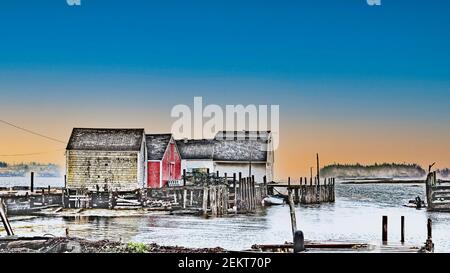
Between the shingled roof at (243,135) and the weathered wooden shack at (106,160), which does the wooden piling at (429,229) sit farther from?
the weathered wooden shack at (106,160)

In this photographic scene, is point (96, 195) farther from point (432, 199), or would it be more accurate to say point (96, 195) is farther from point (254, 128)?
point (432, 199)

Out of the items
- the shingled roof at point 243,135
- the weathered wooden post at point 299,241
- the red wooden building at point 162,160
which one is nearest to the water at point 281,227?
the weathered wooden post at point 299,241

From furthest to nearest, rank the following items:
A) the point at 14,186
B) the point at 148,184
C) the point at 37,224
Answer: the point at 148,184 → the point at 37,224 → the point at 14,186

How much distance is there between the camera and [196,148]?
290 inches

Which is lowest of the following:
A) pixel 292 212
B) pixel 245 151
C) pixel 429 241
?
pixel 429 241

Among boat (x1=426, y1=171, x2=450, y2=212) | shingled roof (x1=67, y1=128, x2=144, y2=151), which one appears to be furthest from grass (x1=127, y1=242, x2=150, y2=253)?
boat (x1=426, y1=171, x2=450, y2=212)

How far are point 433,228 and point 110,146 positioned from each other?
319 cm

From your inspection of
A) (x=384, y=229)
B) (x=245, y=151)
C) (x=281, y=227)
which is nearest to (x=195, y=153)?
(x=245, y=151)

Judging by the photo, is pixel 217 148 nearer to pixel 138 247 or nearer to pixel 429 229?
pixel 138 247

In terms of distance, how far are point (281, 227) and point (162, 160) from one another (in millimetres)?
1596

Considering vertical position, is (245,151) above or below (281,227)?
above

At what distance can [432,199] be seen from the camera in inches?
318

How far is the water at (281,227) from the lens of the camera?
643 cm
